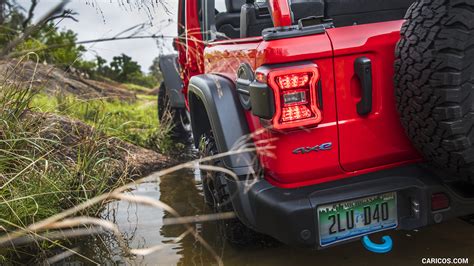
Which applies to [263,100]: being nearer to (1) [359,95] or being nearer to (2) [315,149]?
(2) [315,149]

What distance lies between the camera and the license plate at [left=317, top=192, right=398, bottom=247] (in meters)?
2.11

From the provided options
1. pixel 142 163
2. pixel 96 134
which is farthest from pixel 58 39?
pixel 96 134

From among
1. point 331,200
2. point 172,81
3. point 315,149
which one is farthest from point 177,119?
point 331,200

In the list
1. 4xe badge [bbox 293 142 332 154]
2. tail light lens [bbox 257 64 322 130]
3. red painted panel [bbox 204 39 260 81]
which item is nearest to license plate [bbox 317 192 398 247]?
4xe badge [bbox 293 142 332 154]

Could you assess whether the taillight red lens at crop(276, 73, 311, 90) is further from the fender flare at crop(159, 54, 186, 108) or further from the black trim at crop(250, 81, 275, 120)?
the fender flare at crop(159, 54, 186, 108)

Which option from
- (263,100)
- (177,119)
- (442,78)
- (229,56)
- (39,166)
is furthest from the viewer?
(177,119)

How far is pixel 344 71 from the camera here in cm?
215

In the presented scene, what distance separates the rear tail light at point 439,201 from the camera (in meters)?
2.16

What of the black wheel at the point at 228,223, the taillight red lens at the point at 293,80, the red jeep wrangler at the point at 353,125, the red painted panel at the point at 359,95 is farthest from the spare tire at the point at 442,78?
the black wheel at the point at 228,223

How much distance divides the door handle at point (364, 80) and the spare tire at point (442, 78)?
0.45 ft

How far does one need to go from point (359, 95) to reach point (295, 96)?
1.10ft

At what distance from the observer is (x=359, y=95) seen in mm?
2184

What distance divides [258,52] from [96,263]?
4.95 feet

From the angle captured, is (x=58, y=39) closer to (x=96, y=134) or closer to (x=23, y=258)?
(x=96, y=134)
